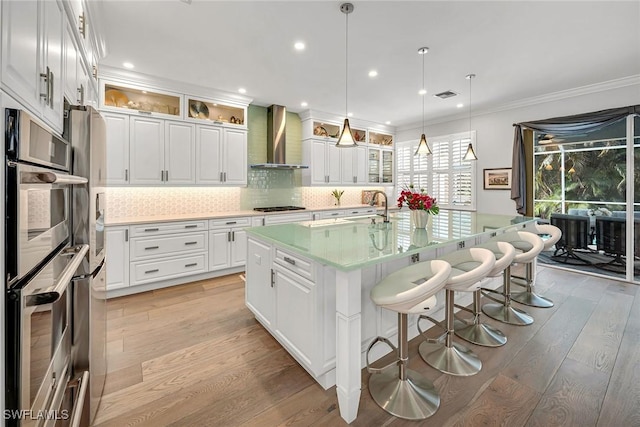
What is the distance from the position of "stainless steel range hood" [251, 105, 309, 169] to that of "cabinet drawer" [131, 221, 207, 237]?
1510 mm

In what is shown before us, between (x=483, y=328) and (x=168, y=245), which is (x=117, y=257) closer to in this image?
(x=168, y=245)

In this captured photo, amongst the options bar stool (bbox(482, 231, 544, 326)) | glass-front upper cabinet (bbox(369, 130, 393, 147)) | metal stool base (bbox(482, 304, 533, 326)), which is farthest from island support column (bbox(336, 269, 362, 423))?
glass-front upper cabinet (bbox(369, 130, 393, 147))

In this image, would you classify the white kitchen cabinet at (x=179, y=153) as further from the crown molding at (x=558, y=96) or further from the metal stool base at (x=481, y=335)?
the crown molding at (x=558, y=96)

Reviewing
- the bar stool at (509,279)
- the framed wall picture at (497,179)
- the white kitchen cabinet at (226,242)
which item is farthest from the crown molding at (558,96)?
the white kitchen cabinet at (226,242)

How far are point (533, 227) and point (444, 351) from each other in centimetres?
240

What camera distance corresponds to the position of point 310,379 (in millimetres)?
2008

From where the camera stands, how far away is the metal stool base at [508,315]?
2.77m

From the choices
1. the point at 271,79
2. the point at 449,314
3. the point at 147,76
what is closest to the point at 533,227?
the point at 449,314

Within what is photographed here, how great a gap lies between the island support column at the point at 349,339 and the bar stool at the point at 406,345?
163 mm

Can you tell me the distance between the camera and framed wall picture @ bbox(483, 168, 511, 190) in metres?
5.06

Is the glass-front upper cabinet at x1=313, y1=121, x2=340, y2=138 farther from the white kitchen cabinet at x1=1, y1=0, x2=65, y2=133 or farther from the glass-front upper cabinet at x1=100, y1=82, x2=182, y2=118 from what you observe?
the white kitchen cabinet at x1=1, y1=0, x2=65, y2=133

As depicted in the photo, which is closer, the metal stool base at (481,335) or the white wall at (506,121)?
the metal stool base at (481,335)

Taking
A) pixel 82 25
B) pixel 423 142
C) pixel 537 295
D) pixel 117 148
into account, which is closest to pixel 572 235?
pixel 537 295

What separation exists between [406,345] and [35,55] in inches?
90.9
